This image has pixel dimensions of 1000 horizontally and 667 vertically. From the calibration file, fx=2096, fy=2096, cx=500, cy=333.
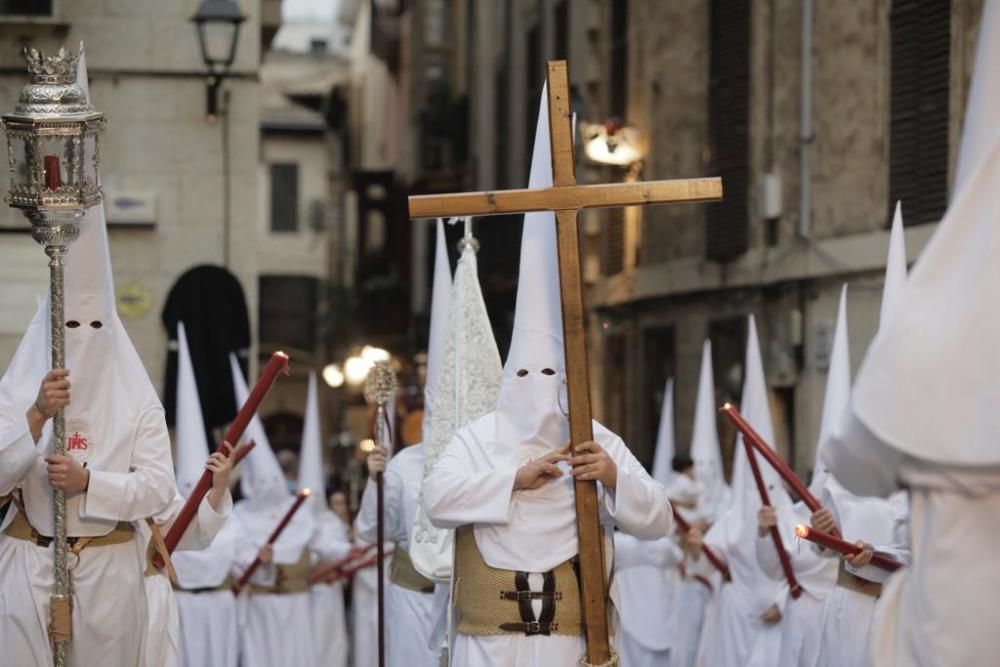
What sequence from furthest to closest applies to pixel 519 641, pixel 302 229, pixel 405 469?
pixel 302 229
pixel 405 469
pixel 519 641

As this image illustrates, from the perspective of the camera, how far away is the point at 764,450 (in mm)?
10172

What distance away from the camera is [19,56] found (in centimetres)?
1820

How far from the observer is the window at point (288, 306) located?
60531 millimetres

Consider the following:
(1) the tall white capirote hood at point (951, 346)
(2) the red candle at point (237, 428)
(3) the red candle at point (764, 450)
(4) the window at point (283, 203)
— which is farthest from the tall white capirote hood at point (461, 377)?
(4) the window at point (283, 203)

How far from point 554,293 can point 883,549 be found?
295 cm

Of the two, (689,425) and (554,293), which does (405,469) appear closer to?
(554,293)

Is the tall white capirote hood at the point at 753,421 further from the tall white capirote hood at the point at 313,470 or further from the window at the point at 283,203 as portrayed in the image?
the window at the point at 283,203

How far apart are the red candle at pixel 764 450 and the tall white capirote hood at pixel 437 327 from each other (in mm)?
1983

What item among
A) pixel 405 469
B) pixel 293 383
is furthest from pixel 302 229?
pixel 405 469

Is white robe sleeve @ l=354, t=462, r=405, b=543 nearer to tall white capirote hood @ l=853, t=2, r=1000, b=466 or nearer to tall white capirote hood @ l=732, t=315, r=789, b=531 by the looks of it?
tall white capirote hood @ l=732, t=315, r=789, b=531

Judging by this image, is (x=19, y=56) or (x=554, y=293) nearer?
(x=554, y=293)

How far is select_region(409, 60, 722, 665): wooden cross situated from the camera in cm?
804

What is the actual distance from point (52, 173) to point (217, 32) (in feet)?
31.6

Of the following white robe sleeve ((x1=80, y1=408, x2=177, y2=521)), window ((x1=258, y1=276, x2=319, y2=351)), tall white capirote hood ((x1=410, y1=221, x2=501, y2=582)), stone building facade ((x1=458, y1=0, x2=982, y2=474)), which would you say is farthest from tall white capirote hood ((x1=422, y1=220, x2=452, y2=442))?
window ((x1=258, y1=276, x2=319, y2=351))
